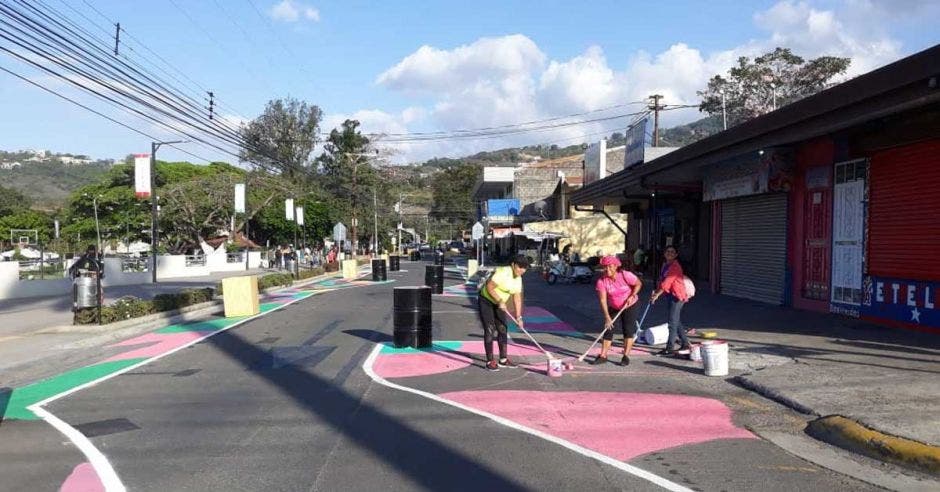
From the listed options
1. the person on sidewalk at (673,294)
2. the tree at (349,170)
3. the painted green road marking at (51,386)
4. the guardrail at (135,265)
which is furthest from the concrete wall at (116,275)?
the tree at (349,170)

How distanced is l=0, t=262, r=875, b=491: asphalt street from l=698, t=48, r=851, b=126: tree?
38807 mm

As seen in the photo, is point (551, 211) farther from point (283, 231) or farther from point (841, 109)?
point (841, 109)

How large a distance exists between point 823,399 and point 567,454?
3.45 meters

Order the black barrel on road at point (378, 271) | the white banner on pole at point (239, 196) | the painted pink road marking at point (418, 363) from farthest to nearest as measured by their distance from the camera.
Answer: the white banner on pole at point (239, 196)
the black barrel on road at point (378, 271)
the painted pink road marking at point (418, 363)

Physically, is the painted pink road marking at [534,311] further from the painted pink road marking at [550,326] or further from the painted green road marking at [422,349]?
the painted green road marking at [422,349]

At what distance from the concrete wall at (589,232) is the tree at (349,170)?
2871 centimetres

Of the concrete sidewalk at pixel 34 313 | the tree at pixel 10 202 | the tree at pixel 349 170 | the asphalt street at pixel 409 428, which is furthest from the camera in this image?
the tree at pixel 10 202

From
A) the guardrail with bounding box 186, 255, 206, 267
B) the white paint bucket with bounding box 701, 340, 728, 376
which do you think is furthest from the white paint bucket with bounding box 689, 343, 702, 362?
the guardrail with bounding box 186, 255, 206, 267

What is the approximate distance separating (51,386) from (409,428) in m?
5.68

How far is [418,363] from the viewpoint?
11188mm

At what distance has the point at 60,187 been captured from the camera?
15588 centimetres

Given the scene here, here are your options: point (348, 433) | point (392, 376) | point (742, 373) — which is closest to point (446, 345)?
point (392, 376)

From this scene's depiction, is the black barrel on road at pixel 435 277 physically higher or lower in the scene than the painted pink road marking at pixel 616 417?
higher

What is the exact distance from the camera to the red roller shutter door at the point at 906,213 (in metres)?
12.4
